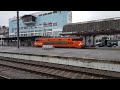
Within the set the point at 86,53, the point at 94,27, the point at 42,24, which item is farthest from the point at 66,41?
the point at 42,24

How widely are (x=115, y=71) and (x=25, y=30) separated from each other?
6461 centimetres

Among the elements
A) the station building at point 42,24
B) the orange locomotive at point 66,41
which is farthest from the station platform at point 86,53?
the station building at point 42,24

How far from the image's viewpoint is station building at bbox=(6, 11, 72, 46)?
5572 cm

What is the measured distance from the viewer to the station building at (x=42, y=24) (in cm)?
5572

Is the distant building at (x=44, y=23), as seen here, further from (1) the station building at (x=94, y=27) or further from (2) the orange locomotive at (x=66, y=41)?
(2) the orange locomotive at (x=66, y=41)

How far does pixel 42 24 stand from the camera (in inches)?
2510

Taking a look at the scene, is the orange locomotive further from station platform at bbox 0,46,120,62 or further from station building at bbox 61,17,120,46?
station platform at bbox 0,46,120,62

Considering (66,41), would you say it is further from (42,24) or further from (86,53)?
(42,24)

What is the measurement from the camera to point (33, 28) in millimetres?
67750

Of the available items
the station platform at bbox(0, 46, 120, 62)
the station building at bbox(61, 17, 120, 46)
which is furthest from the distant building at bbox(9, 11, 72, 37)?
the station platform at bbox(0, 46, 120, 62)

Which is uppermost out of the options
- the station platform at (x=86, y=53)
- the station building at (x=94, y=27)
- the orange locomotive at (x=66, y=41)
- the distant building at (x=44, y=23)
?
the distant building at (x=44, y=23)
